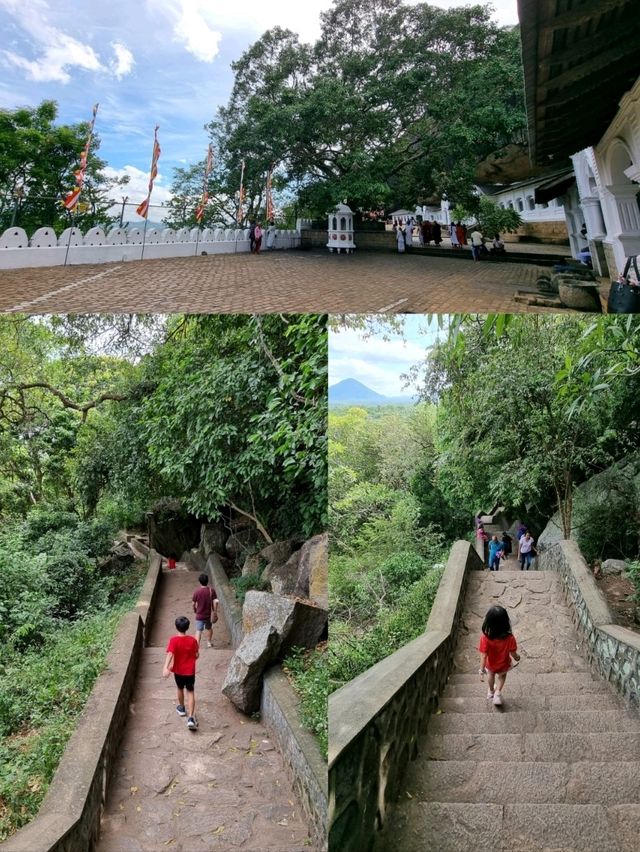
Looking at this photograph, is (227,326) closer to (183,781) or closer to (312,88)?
(312,88)

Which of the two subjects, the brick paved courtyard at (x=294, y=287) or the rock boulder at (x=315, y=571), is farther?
the rock boulder at (x=315, y=571)

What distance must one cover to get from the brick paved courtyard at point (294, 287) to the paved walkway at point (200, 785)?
9.50 feet

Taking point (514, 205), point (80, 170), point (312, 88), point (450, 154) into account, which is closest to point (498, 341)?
point (514, 205)

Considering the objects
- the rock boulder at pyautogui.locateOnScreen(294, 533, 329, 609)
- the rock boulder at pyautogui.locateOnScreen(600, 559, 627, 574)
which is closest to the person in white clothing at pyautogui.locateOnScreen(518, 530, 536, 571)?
the rock boulder at pyautogui.locateOnScreen(600, 559, 627, 574)

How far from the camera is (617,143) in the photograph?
4234 millimetres

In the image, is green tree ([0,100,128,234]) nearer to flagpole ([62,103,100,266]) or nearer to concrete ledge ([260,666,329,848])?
flagpole ([62,103,100,266])

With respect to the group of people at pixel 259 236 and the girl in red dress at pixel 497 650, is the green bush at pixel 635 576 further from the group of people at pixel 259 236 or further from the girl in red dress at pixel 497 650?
the group of people at pixel 259 236

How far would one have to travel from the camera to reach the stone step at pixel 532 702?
3490mm

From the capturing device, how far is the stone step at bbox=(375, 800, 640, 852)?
91.4 inches

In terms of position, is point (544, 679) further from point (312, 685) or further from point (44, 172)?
point (44, 172)

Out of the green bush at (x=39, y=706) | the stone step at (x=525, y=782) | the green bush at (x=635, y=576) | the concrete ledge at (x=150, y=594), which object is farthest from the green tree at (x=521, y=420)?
the concrete ledge at (x=150, y=594)

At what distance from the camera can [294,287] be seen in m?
4.65

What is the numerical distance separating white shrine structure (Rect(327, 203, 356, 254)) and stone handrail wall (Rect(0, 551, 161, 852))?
12.6 ft

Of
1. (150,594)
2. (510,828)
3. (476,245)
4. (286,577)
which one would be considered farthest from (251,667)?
(150,594)
